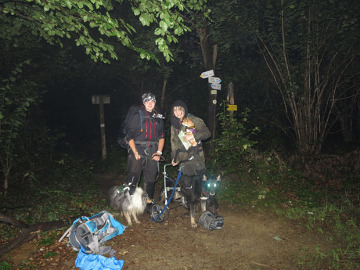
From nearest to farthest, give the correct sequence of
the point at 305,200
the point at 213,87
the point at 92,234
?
the point at 92,234
the point at 305,200
the point at 213,87

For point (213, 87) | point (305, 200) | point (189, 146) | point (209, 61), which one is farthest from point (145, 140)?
point (209, 61)

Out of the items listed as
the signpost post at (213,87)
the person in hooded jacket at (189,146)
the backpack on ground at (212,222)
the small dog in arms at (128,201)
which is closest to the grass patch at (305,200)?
the backpack on ground at (212,222)

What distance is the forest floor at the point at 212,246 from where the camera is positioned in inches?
155

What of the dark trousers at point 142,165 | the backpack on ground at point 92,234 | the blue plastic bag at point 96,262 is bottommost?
the blue plastic bag at point 96,262

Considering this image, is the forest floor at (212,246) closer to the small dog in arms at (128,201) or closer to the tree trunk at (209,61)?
the small dog in arms at (128,201)

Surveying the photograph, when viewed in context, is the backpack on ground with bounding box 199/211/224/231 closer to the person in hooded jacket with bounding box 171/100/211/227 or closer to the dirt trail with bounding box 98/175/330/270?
the dirt trail with bounding box 98/175/330/270

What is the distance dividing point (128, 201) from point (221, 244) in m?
1.81

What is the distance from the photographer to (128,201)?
201 inches

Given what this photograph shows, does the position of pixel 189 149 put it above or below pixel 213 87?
below

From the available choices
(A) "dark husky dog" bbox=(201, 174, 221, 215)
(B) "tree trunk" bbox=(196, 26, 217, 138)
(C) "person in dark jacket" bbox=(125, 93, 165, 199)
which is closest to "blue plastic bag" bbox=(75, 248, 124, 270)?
(C) "person in dark jacket" bbox=(125, 93, 165, 199)

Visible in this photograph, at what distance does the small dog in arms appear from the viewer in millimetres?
5113

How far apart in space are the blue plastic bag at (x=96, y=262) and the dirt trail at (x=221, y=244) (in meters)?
0.21

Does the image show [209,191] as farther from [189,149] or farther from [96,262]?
[96,262]

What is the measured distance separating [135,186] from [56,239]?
5.14 feet
